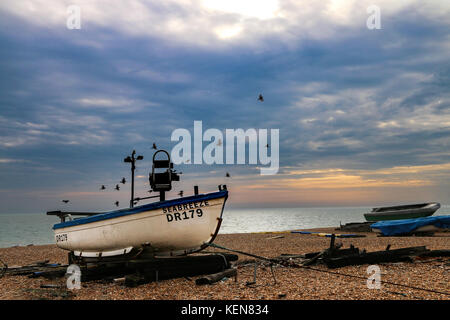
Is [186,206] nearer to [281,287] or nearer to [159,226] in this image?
[159,226]

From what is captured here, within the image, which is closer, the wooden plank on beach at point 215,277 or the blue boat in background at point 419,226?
the wooden plank on beach at point 215,277

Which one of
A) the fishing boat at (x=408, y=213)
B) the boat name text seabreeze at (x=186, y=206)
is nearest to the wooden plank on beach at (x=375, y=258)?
the boat name text seabreeze at (x=186, y=206)

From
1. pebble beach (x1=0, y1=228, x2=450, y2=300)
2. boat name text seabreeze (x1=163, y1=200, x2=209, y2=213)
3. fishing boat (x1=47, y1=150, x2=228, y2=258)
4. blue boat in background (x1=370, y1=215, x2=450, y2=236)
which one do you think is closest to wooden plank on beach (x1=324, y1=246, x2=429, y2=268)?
pebble beach (x1=0, y1=228, x2=450, y2=300)

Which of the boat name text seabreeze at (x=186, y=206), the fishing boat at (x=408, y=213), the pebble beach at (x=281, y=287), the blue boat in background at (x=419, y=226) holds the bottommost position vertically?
the fishing boat at (x=408, y=213)

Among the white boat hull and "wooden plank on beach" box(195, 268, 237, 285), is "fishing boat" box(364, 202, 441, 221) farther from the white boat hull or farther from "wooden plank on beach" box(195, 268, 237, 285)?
the white boat hull

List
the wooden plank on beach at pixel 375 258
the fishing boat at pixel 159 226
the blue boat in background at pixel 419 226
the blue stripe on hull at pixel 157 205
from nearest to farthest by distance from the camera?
the blue stripe on hull at pixel 157 205, the fishing boat at pixel 159 226, the wooden plank on beach at pixel 375 258, the blue boat in background at pixel 419 226

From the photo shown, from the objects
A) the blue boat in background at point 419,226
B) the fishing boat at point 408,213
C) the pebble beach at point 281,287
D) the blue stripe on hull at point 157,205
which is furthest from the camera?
the fishing boat at point 408,213

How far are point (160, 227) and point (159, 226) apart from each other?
0.16ft

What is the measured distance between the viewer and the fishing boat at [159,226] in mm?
11008

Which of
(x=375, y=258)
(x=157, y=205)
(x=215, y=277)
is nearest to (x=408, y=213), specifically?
(x=375, y=258)

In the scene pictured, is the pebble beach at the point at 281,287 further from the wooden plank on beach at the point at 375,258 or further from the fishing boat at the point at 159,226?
the fishing boat at the point at 159,226

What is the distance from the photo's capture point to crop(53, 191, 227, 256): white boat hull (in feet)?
36.1

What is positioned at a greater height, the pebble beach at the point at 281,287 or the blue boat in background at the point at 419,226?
the pebble beach at the point at 281,287
